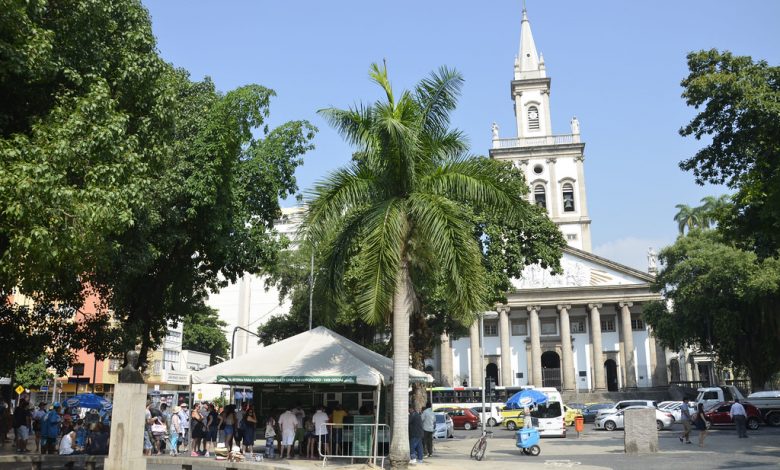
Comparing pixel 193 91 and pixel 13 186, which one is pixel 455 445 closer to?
pixel 193 91

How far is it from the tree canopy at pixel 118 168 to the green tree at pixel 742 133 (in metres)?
12.1

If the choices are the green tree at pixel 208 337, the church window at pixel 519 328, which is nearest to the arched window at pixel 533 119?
the church window at pixel 519 328

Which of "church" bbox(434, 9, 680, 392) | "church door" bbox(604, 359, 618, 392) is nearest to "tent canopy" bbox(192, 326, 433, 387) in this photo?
"church" bbox(434, 9, 680, 392)

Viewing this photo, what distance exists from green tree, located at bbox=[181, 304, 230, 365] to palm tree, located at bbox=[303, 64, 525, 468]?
171 feet

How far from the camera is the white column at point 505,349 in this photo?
60312mm

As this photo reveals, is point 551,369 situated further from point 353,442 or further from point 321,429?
point 353,442

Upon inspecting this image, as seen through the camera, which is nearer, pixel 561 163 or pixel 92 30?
pixel 92 30

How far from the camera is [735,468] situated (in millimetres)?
15086

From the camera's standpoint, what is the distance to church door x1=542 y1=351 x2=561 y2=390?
6116 cm

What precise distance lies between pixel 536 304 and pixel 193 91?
149ft

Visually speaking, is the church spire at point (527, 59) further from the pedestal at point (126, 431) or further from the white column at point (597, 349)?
the pedestal at point (126, 431)

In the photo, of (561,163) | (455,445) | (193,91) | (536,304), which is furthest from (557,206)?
(193,91)

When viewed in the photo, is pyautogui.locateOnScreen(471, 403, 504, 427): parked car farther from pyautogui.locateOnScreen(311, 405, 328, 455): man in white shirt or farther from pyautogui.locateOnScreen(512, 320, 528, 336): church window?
pyautogui.locateOnScreen(311, 405, 328, 455): man in white shirt

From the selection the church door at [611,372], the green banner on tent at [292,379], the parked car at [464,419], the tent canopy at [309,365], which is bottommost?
the parked car at [464,419]
